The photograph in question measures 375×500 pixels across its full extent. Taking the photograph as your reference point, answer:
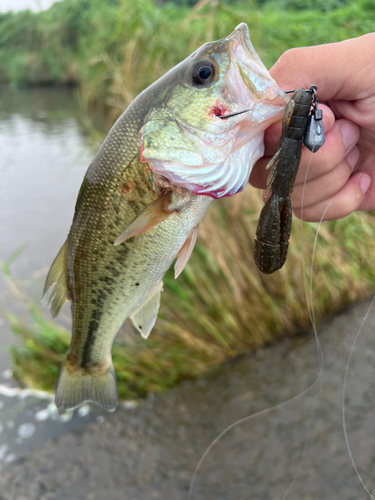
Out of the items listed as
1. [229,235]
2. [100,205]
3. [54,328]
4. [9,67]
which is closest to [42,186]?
[54,328]

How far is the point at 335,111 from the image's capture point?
56.9 inches

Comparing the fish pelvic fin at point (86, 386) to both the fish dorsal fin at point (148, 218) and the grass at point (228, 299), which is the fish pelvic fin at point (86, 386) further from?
the grass at point (228, 299)

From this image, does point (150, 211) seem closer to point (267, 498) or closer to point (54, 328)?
point (267, 498)

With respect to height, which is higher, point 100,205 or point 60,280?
point 100,205

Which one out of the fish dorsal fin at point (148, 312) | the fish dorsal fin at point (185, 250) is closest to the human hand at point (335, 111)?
the fish dorsal fin at point (185, 250)

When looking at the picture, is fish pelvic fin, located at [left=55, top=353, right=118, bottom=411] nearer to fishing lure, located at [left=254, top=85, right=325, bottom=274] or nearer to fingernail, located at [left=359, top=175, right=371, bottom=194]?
fishing lure, located at [left=254, top=85, right=325, bottom=274]

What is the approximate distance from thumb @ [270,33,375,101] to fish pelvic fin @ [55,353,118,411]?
51.8 inches

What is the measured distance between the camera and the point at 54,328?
356 cm

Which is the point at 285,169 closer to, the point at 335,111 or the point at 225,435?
the point at 335,111

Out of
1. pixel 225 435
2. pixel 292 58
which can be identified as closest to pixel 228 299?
pixel 225 435

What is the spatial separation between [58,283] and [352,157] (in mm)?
1248

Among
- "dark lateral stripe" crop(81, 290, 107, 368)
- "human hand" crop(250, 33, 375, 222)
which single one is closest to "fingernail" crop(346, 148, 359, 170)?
"human hand" crop(250, 33, 375, 222)

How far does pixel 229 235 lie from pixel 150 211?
6.63ft

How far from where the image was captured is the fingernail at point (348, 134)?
1.36 meters
